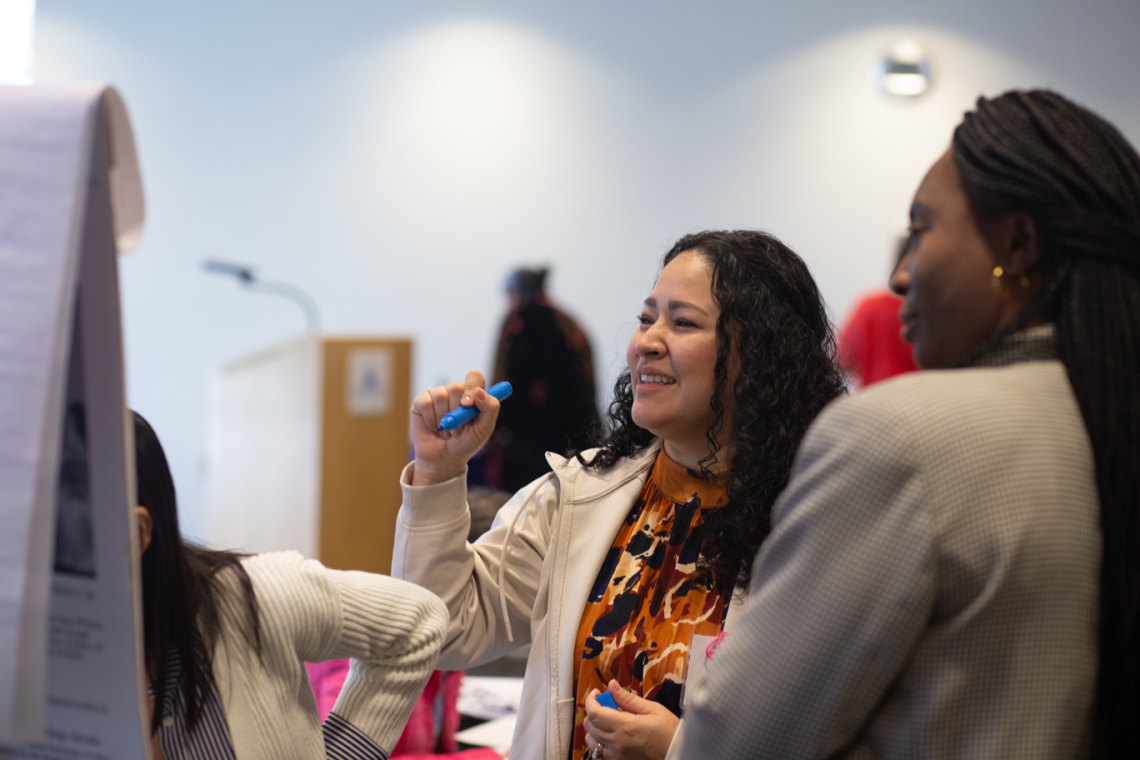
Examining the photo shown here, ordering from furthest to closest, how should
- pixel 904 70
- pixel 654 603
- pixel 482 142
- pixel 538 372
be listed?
1. pixel 482 142
2. pixel 904 70
3. pixel 538 372
4. pixel 654 603

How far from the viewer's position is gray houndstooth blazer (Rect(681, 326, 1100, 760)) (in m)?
0.68

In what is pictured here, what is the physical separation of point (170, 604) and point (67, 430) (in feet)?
0.74

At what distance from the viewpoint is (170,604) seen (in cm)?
88

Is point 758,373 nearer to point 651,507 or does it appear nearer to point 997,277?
point 651,507

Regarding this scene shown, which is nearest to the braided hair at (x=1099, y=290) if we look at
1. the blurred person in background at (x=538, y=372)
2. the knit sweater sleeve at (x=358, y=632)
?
the knit sweater sleeve at (x=358, y=632)

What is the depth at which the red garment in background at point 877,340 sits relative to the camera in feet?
10.6

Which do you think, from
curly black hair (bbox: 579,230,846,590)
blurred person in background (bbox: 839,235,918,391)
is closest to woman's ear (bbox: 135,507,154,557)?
curly black hair (bbox: 579,230,846,590)

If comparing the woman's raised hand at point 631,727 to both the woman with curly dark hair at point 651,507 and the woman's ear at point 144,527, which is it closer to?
the woman with curly dark hair at point 651,507

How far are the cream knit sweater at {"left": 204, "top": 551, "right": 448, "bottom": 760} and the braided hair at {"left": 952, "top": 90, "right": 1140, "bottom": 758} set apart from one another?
0.64 meters

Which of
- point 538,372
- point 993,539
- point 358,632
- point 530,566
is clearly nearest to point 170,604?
point 358,632

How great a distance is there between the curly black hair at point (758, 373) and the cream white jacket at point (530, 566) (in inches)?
3.2

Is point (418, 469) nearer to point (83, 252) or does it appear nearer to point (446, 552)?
point (446, 552)

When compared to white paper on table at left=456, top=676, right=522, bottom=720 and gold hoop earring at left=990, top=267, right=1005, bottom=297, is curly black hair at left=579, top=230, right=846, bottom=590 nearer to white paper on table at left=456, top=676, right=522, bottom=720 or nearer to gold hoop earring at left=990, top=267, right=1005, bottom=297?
gold hoop earring at left=990, top=267, right=1005, bottom=297

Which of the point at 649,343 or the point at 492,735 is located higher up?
the point at 649,343
